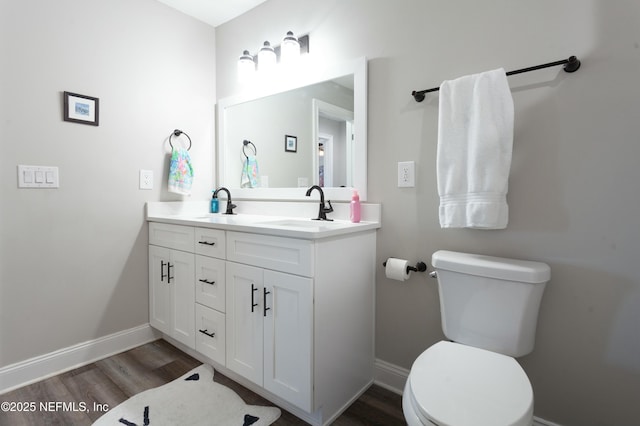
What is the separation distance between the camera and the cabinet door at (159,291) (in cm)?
201

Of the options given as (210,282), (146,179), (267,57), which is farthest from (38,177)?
(267,57)

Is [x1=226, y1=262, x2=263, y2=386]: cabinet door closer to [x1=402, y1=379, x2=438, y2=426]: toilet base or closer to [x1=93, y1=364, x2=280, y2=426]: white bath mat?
[x1=93, y1=364, x2=280, y2=426]: white bath mat

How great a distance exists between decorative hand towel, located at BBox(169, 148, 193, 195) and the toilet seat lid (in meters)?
1.82

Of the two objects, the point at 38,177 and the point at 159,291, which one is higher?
the point at 38,177

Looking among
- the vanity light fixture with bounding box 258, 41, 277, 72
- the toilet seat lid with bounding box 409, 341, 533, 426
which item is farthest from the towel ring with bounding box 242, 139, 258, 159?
the toilet seat lid with bounding box 409, 341, 533, 426

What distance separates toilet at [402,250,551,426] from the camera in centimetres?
84

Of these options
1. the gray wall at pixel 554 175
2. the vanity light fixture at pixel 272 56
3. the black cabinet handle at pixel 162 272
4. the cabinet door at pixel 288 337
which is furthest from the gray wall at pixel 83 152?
the gray wall at pixel 554 175

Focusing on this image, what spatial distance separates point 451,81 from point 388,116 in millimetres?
357

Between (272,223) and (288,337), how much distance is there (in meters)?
0.60

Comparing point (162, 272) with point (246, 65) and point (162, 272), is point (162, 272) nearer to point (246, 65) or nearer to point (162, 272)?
point (162, 272)

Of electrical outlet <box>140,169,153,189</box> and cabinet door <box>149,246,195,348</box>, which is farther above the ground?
electrical outlet <box>140,169,153,189</box>

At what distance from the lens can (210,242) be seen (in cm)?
169

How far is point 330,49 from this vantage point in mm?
1838

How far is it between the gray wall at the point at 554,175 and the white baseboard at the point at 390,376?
58mm
